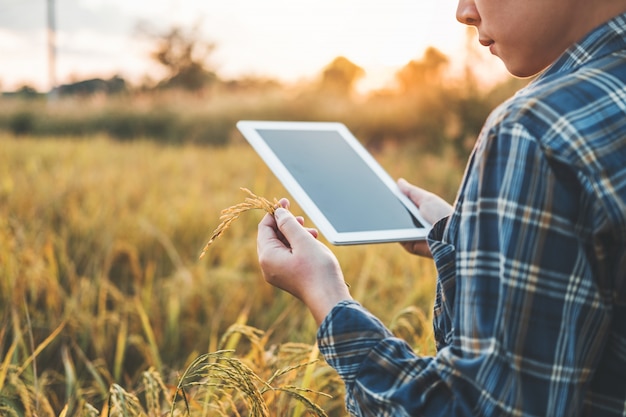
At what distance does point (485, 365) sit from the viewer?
0.61 metres

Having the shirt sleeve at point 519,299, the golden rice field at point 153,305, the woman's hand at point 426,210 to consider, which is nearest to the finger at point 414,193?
the woman's hand at point 426,210

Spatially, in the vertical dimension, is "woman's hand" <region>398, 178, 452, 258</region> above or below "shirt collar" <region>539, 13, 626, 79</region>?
below

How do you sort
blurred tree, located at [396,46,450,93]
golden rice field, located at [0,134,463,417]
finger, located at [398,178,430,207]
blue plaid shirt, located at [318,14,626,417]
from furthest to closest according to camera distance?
blurred tree, located at [396,46,450,93] → golden rice field, located at [0,134,463,417] → finger, located at [398,178,430,207] → blue plaid shirt, located at [318,14,626,417]

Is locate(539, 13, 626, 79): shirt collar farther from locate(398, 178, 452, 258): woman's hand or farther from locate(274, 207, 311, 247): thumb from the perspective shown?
locate(398, 178, 452, 258): woman's hand

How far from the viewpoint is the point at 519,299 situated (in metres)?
0.61

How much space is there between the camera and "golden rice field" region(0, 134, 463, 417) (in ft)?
4.40

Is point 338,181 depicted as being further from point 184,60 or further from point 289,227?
point 184,60

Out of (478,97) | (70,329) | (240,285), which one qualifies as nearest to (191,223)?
(240,285)

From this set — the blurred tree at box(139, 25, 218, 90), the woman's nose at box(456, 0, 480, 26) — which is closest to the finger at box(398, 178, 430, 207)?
the woman's nose at box(456, 0, 480, 26)

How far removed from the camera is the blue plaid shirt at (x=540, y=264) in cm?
60

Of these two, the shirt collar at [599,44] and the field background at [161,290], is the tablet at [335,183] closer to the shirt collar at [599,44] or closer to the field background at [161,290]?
the field background at [161,290]

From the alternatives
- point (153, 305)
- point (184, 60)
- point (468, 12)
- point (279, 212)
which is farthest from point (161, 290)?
point (184, 60)

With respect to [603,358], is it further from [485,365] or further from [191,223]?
[191,223]

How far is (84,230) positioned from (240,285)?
0.83 metres
